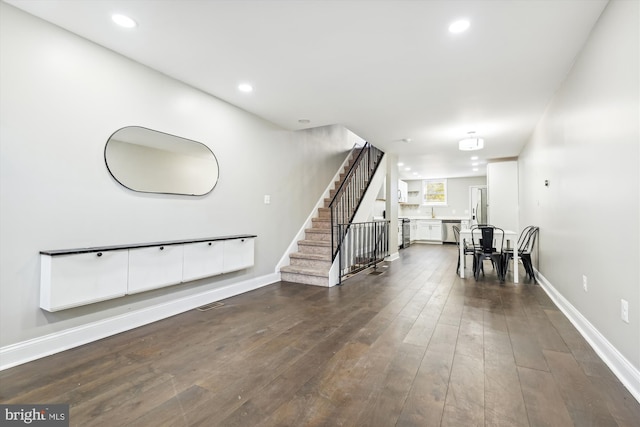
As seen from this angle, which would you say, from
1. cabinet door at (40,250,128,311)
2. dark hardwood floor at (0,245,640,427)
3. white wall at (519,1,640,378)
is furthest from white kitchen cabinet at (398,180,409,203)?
cabinet door at (40,250,128,311)

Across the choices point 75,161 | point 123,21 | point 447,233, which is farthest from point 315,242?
point 447,233

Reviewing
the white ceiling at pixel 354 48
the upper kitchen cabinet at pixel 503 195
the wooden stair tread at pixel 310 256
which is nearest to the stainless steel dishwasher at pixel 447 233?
the upper kitchen cabinet at pixel 503 195

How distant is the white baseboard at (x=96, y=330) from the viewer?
2.08 metres

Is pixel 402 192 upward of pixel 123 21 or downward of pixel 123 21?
downward

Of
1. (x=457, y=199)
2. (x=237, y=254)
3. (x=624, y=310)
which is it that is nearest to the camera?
(x=624, y=310)

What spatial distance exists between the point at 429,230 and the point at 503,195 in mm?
3859

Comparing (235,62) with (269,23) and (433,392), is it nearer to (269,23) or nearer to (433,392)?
(269,23)

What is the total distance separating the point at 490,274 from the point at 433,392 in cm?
425

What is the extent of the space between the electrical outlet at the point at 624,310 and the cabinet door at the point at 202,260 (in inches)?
138

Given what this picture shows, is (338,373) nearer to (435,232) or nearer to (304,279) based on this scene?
(304,279)

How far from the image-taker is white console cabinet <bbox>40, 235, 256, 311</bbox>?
7.14 feet

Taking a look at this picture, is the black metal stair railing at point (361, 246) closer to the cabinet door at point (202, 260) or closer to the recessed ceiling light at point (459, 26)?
the cabinet door at point (202, 260)

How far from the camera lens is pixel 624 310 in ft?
6.10

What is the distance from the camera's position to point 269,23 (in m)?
2.23
